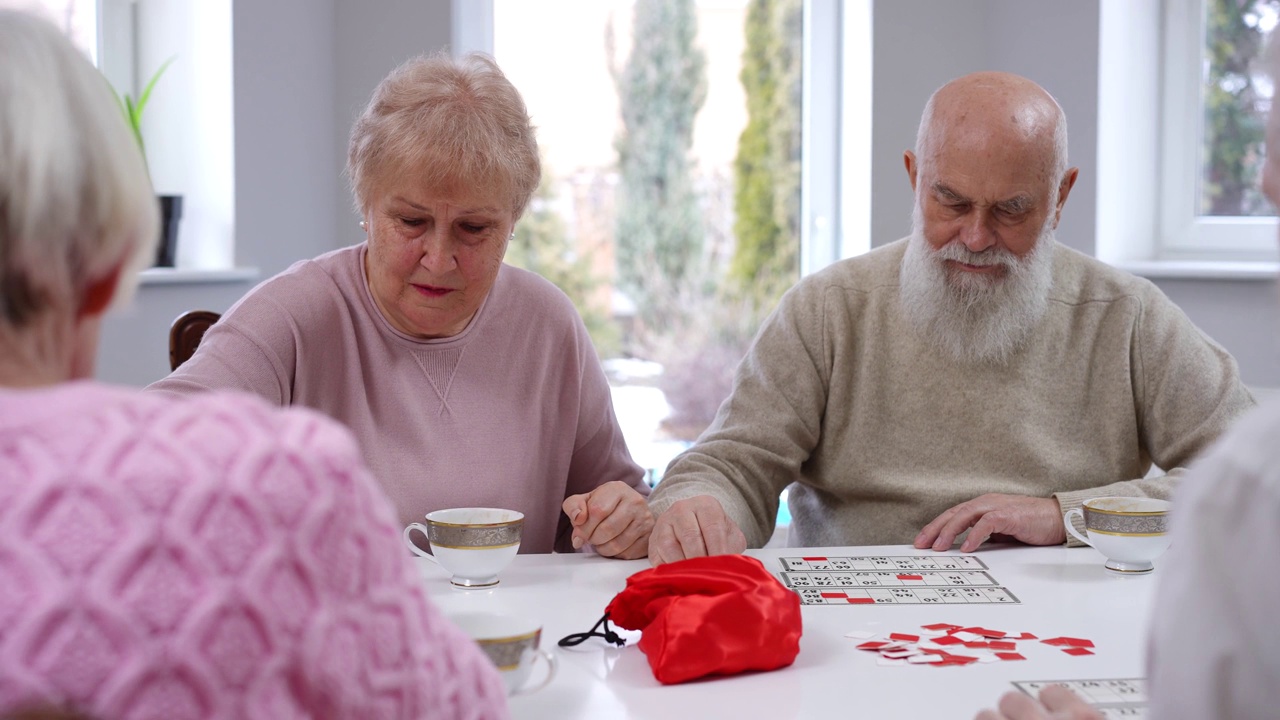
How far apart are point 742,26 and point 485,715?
377 centimetres

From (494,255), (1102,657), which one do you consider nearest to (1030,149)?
(494,255)

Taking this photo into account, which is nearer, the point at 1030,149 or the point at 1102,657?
the point at 1102,657

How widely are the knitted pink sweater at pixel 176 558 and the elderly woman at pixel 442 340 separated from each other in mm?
1125

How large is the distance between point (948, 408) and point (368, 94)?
7.18 feet

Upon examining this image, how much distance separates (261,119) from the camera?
3580 millimetres

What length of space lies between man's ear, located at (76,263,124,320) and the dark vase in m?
2.69

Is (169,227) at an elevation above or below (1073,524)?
above

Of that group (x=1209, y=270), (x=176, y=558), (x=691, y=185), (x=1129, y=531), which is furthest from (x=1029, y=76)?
(x=176, y=558)

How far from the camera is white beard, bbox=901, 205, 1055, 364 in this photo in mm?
2385

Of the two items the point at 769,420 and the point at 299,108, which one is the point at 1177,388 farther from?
the point at 299,108

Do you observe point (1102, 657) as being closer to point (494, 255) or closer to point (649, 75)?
point (494, 255)

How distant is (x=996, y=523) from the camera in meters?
1.99

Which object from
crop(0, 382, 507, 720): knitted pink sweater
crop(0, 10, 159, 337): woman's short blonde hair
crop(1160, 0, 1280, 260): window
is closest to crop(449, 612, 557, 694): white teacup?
crop(0, 382, 507, 720): knitted pink sweater

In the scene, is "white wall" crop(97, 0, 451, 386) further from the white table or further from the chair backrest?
the white table
